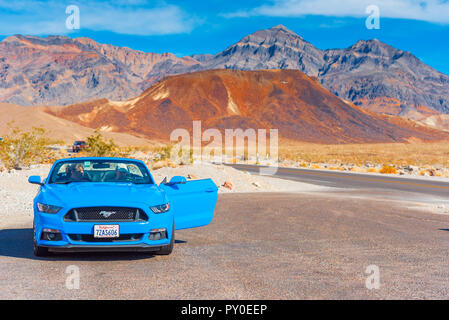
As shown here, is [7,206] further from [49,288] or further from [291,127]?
[291,127]

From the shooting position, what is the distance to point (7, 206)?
14.6m

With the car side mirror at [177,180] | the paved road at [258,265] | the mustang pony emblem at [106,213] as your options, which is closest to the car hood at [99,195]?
the mustang pony emblem at [106,213]

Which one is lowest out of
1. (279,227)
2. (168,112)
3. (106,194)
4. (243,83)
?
(279,227)

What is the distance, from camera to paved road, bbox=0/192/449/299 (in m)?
5.65

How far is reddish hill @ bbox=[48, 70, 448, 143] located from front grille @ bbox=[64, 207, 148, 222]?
124m

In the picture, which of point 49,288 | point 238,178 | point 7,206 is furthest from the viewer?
point 238,178

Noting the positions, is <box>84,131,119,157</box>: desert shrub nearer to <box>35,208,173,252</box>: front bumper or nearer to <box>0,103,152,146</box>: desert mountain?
<box>35,208,173,252</box>: front bumper

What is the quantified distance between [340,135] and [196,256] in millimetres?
Result: 137737

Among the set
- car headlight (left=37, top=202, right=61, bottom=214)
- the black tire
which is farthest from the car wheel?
the black tire

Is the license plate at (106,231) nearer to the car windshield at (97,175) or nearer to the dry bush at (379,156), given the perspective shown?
the car windshield at (97,175)

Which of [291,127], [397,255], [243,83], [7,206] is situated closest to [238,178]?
[7,206]

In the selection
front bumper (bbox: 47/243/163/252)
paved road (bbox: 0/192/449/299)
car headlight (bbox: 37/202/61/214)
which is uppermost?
car headlight (bbox: 37/202/61/214)

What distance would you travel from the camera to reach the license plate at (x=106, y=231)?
22.0ft

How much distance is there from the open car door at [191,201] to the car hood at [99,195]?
396 millimetres
